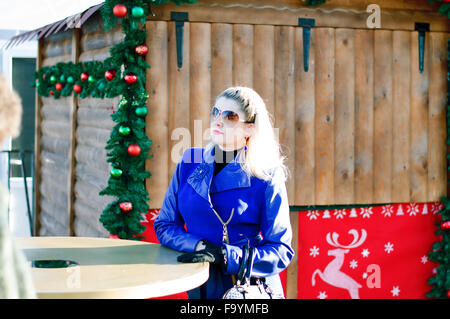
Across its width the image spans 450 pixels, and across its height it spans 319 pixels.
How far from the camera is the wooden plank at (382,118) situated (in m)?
5.66

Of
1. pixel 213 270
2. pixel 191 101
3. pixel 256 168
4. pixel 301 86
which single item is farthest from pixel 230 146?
pixel 301 86

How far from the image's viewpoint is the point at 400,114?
5738 mm

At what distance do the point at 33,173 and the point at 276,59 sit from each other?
4.79 metres

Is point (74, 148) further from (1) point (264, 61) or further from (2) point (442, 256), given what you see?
(2) point (442, 256)

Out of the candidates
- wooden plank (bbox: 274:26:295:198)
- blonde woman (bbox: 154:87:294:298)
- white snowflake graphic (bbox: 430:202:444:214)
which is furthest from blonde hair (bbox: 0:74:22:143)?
white snowflake graphic (bbox: 430:202:444:214)

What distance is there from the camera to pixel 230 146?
322 cm

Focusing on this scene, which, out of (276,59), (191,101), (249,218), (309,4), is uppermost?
(309,4)

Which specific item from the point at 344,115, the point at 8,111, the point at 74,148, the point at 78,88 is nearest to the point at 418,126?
the point at 344,115

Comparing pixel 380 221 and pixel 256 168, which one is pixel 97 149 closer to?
pixel 380 221

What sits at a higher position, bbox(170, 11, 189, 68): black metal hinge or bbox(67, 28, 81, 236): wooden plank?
bbox(170, 11, 189, 68): black metal hinge

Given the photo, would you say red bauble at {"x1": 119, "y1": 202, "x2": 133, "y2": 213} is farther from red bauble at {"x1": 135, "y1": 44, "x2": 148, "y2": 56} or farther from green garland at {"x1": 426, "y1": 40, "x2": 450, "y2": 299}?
green garland at {"x1": 426, "y1": 40, "x2": 450, "y2": 299}

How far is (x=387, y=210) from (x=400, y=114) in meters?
0.85

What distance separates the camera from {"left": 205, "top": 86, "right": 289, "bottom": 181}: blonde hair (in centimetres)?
315

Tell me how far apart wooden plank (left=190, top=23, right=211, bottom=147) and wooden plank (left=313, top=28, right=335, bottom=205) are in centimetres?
94
